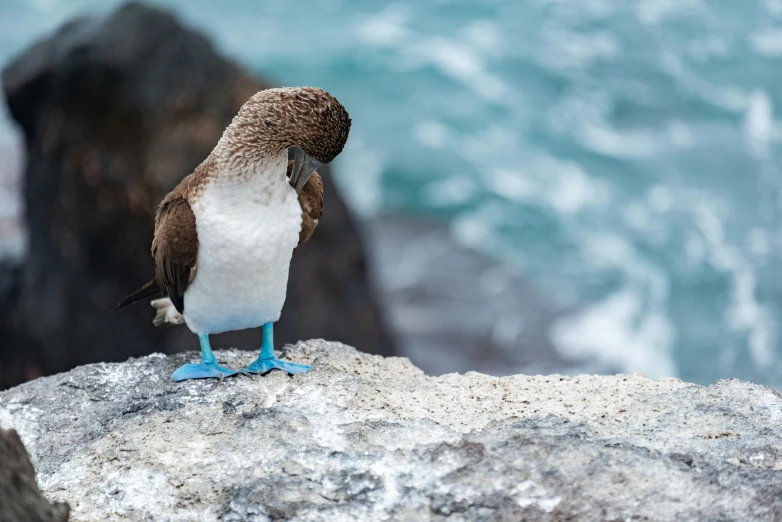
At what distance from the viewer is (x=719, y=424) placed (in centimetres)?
360

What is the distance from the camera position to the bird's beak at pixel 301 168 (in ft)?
13.1

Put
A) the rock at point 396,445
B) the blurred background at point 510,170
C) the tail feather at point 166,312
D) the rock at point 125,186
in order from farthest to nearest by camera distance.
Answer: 1. the blurred background at point 510,170
2. the rock at point 125,186
3. the tail feather at point 166,312
4. the rock at point 396,445

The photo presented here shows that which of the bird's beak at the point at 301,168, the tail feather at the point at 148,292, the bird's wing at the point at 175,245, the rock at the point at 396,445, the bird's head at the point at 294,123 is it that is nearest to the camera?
the rock at the point at 396,445

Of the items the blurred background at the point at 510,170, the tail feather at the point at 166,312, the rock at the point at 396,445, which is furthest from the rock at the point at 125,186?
the rock at the point at 396,445

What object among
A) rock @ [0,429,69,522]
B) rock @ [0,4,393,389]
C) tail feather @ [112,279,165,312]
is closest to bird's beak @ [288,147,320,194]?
tail feather @ [112,279,165,312]

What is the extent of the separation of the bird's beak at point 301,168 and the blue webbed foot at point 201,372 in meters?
0.97

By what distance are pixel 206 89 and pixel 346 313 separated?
280 cm

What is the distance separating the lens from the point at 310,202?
170 inches

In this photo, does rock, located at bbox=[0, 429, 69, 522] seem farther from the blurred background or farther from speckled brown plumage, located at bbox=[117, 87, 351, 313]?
the blurred background

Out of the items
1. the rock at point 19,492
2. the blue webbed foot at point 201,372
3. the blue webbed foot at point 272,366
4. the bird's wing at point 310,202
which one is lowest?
the rock at point 19,492

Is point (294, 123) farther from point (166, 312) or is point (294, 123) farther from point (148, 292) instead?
point (166, 312)

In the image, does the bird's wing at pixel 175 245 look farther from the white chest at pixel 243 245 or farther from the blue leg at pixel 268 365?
the blue leg at pixel 268 365

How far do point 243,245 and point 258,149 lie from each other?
1.52 ft

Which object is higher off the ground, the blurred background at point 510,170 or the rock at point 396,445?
the blurred background at point 510,170
